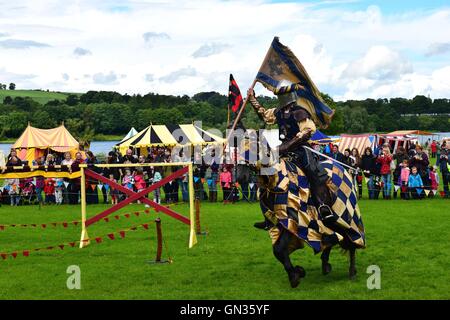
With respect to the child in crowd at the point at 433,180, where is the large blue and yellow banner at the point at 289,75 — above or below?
above

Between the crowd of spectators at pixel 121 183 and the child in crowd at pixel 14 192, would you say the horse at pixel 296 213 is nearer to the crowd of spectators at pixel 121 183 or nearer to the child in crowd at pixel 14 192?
the crowd of spectators at pixel 121 183

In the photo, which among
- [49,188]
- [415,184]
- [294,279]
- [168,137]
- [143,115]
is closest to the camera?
[294,279]

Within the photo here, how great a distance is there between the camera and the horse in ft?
34.0

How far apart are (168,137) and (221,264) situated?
2477cm

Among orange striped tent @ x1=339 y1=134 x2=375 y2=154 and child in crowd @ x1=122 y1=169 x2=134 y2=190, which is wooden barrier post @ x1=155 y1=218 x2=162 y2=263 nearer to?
child in crowd @ x1=122 y1=169 x2=134 y2=190

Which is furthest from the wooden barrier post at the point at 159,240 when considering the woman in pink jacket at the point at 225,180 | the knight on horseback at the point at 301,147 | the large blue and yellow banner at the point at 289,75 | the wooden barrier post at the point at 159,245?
the woman in pink jacket at the point at 225,180

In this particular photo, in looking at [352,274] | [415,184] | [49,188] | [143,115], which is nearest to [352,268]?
[352,274]

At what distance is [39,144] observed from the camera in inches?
1364

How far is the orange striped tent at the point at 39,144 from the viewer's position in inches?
1361

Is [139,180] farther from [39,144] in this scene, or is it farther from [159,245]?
[159,245]

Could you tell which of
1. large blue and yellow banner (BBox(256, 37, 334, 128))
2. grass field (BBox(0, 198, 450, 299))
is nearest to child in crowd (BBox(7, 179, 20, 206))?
grass field (BBox(0, 198, 450, 299))

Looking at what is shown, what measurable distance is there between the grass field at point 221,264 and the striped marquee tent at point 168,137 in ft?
55.7
